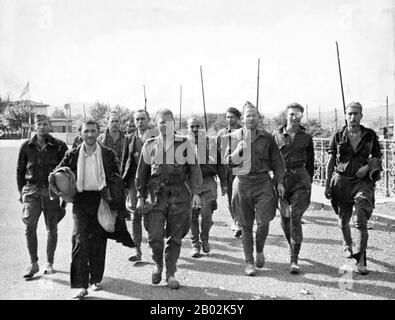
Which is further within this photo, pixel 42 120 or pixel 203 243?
pixel 203 243

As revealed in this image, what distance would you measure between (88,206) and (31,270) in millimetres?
1305

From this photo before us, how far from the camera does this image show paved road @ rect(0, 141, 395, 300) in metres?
5.11

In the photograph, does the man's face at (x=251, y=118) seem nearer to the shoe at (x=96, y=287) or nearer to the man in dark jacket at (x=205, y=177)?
the man in dark jacket at (x=205, y=177)

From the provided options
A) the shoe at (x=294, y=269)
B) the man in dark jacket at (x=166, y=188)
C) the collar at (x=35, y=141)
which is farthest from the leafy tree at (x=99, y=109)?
the shoe at (x=294, y=269)

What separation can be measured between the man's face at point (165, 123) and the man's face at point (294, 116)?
1699 mm

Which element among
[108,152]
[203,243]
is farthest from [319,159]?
[108,152]

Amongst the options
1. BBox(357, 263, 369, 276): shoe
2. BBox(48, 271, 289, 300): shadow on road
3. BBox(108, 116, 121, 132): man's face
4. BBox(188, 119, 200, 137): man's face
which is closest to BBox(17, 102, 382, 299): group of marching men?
BBox(357, 263, 369, 276): shoe

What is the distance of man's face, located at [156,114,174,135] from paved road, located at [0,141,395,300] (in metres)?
1.80

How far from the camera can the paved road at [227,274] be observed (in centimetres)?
511

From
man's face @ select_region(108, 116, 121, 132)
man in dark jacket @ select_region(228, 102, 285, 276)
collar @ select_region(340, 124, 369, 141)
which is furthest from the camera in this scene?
man's face @ select_region(108, 116, 121, 132)

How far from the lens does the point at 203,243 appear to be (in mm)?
7070

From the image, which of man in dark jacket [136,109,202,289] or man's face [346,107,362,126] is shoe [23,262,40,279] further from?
man's face [346,107,362,126]
